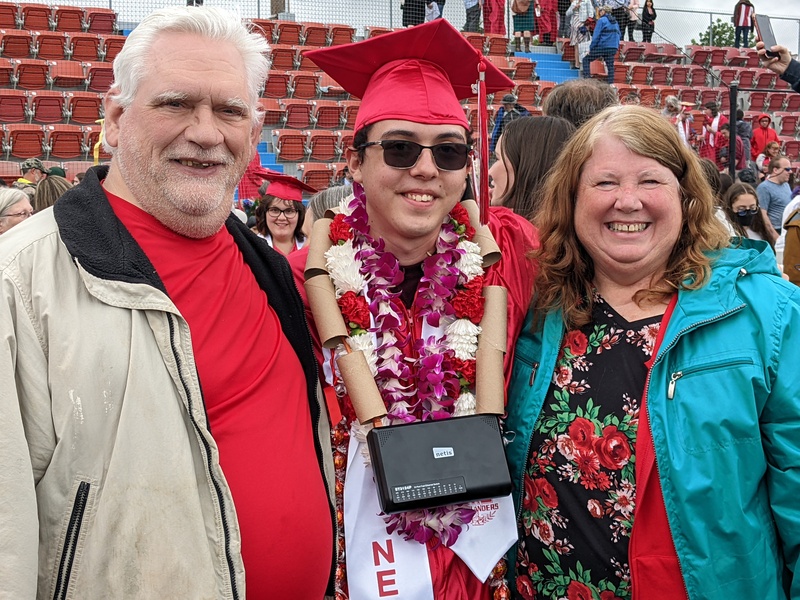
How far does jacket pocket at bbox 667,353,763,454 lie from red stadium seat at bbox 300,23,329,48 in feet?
49.8

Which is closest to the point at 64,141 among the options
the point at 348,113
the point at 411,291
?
the point at 348,113

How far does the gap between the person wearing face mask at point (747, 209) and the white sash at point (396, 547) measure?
4381 millimetres

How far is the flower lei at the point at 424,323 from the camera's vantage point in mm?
2133

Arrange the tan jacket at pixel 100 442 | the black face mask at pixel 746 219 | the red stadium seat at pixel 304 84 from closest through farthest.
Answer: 1. the tan jacket at pixel 100 442
2. the black face mask at pixel 746 219
3. the red stadium seat at pixel 304 84

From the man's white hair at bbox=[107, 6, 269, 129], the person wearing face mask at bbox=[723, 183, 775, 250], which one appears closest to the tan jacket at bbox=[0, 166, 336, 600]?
the man's white hair at bbox=[107, 6, 269, 129]

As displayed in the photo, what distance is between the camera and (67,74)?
42.5ft

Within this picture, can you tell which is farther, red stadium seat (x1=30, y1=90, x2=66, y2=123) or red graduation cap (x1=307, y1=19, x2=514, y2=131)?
red stadium seat (x1=30, y1=90, x2=66, y2=123)

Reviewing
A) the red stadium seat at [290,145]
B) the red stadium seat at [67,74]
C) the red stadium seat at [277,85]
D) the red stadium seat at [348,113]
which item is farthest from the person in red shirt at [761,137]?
the red stadium seat at [67,74]

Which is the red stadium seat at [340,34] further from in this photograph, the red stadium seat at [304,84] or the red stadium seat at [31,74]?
the red stadium seat at [31,74]

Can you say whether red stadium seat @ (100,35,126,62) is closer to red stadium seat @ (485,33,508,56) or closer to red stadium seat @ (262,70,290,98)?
red stadium seat @ (262,70,290,98)

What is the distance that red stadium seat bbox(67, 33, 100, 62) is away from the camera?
13695 millimetres

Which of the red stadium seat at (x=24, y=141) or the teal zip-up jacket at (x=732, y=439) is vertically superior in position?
the red stadium seat at (x=24, y=141)

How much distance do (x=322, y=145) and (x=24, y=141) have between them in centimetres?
468

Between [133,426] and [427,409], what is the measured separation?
901mm
